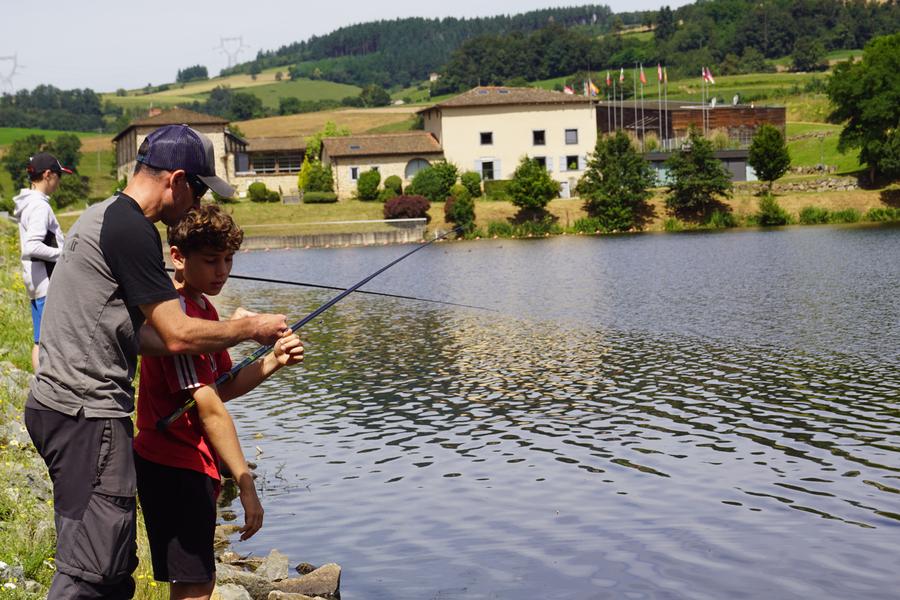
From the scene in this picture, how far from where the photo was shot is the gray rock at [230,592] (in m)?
6.91

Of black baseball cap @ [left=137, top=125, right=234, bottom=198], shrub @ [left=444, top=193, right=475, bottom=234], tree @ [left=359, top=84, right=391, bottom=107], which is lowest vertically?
shrub @ [left=444, top=193, right=475, bottom=234]

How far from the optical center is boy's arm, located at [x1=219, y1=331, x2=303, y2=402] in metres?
5.02

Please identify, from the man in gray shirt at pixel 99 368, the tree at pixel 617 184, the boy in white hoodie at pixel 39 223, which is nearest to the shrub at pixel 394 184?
the tree at pixel 617 184

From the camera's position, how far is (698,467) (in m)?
11.1

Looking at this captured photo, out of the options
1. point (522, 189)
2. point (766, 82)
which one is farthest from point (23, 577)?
point (766, 82)

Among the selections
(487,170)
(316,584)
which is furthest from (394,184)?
(316,584)

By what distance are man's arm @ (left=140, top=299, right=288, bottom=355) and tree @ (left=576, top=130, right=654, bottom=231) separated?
66.2 metres

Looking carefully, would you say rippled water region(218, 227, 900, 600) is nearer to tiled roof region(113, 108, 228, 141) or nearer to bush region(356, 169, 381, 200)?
bush region(356, 169, 381, 200)

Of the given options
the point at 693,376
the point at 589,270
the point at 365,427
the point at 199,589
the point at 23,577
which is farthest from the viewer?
the point at 589,270

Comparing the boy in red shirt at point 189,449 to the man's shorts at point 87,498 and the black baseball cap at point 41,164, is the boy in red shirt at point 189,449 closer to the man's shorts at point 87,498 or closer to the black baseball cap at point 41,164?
the man's shorts at point 87,498

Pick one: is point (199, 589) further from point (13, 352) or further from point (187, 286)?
point (13, 352)

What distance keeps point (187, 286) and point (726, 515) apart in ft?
20.0

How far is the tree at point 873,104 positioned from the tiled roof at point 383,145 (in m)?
30.3

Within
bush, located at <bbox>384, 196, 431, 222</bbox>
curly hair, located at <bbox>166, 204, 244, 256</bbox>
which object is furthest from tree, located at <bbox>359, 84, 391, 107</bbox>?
curly hair, located at <bbox>166, 204, 244, 256</bbox>
